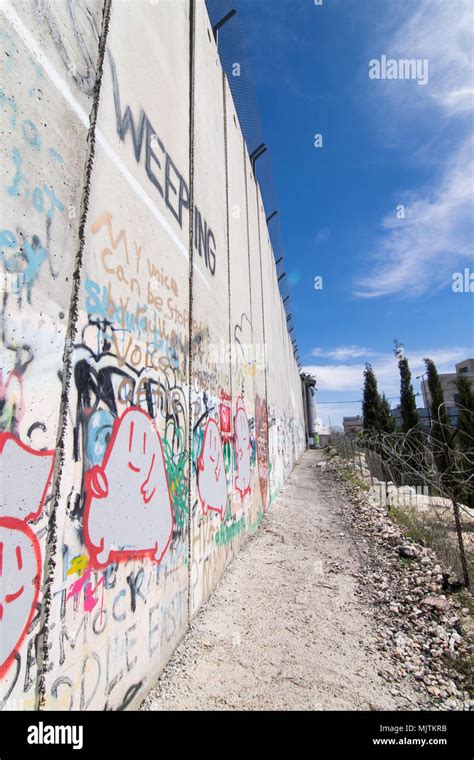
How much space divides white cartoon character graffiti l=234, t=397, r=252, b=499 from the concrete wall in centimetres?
160

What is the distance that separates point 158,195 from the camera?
3.08 meters

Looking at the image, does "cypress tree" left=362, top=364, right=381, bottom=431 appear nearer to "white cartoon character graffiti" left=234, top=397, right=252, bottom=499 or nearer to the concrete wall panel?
"white cartoon character graffiti" left=234, top=397, right=252, bottom=499

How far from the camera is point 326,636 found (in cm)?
339

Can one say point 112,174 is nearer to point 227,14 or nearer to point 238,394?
point 238,394

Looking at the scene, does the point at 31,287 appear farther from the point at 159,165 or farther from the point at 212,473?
the point at 212,473

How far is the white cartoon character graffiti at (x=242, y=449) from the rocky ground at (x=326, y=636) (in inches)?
37.6

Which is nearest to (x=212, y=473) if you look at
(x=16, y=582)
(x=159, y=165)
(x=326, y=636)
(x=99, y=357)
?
(x=326, y=636)

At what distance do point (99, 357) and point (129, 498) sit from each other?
0.90m

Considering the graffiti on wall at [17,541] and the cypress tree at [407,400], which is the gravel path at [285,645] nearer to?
the graffiti on wall at [17,541]

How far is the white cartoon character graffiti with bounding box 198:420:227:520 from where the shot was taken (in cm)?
394

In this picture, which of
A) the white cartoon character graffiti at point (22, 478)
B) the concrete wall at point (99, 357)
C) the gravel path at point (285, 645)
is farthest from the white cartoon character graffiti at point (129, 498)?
the gravel path at point (285, 645)

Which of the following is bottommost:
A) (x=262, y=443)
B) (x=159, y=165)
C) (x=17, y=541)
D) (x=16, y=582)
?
(x=16, y=582)

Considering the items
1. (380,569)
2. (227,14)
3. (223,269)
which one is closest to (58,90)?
(223,269)

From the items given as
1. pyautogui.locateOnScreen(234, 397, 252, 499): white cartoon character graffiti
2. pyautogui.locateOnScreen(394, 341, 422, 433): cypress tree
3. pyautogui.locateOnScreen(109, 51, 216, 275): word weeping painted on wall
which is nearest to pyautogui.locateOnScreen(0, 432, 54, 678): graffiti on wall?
pyautogui.locateOnScreen(109, 51, 216, 275): word weeping painted on wall
